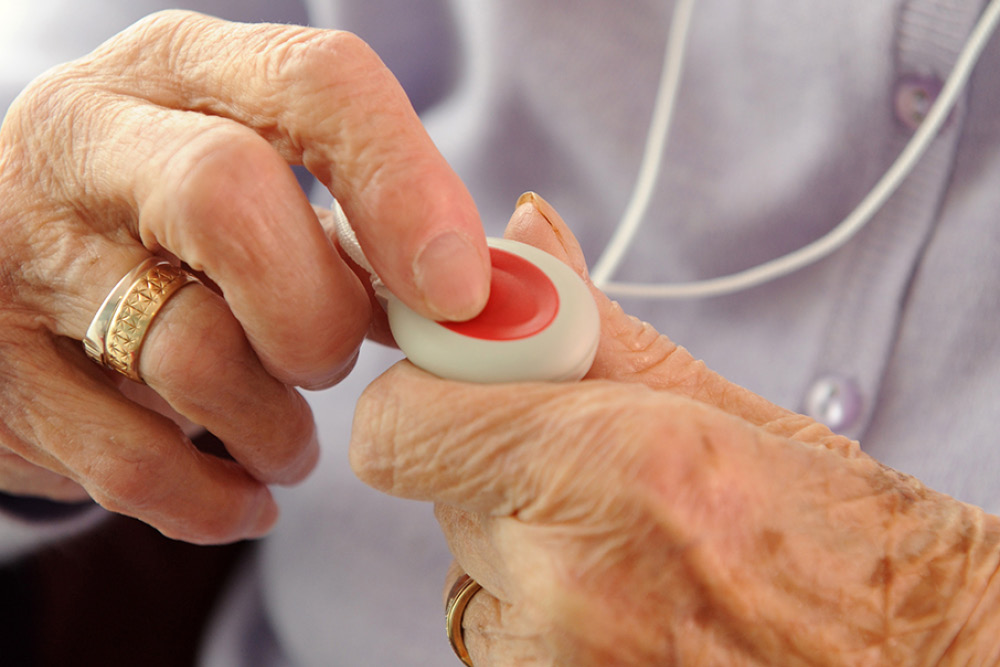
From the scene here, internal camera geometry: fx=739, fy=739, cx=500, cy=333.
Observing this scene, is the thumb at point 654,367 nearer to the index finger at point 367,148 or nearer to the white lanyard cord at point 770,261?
the index finger at point 367,148

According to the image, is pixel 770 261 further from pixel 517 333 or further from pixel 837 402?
pixel 517 333

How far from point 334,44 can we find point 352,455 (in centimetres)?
29

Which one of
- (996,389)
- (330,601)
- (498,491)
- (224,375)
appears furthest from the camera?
(330,601)

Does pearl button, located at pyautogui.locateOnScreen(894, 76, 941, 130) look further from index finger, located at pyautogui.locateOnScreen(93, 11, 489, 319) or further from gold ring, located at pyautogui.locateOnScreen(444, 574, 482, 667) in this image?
gold ring, located at pyautogui.locateOnScreen(444, 574, 482, 667)

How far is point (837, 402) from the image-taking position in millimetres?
860

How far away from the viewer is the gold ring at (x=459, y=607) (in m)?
0.60

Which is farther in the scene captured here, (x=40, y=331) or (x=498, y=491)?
(x=40, y=331)

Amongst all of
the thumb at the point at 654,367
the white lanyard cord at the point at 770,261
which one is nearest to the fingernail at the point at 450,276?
the thumb at the point at 654,367

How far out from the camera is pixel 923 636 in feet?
1.61

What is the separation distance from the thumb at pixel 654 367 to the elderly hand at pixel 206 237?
130mm

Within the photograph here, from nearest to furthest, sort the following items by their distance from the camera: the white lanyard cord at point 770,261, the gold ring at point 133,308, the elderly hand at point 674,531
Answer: the elderly hand at point 674,531 → the gold ring at point 133,308 → the white lanyard cord at point 770,261

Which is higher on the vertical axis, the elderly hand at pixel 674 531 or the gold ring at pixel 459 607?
the elderly hand at pixel 674 531

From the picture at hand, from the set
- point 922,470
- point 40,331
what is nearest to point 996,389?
point 922,470

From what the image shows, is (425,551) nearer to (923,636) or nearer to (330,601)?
(330,601)
